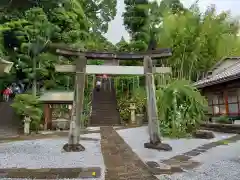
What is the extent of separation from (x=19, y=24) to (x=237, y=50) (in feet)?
65.0

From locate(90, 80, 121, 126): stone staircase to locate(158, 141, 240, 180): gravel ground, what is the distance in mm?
11169

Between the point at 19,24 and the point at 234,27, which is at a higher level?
the point at 234,27

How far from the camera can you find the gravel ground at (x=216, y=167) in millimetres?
4219

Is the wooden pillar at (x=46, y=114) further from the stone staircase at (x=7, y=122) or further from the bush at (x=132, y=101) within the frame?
the bush at (x=132, y=101)

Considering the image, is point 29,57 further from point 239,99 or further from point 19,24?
point 239,99

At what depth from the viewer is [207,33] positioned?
68.6ft

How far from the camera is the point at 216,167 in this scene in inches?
192

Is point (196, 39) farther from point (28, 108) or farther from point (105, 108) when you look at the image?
point (28, 108)

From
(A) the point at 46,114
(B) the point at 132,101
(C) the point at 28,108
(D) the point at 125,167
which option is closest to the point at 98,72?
(D) the point at 125,167

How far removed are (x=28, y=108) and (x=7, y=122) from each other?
2.26 metres

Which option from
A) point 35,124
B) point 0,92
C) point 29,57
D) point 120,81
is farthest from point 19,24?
point 120,81

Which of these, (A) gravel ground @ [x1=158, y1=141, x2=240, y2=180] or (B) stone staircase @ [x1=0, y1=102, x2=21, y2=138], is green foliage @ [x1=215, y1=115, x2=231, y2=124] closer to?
(A) gravel ground @ [x1=158, y1=141, x2=240, y2=180]

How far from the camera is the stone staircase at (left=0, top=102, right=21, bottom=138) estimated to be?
12698 mm

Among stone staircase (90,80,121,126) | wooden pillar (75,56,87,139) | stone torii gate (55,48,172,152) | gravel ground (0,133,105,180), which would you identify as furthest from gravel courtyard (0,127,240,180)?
stone staircase (90,80,121,126)
